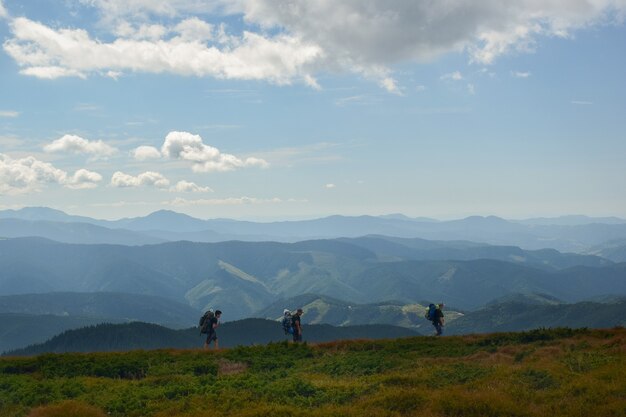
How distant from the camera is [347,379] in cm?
2248

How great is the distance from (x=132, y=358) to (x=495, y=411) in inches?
841

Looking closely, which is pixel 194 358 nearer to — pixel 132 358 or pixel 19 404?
pixel 132 358

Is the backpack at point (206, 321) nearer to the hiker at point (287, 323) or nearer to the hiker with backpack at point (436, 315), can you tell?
the hiker at point (287, 323)

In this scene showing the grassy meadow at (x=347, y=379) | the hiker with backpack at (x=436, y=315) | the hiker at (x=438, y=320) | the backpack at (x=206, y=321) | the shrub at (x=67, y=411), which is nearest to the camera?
the grassy meadow at (x=347, y=379)

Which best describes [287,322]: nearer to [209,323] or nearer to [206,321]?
[209,323]

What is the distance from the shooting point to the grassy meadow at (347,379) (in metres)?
16.9

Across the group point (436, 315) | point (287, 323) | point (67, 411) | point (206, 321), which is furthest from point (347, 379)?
point (436, 315)

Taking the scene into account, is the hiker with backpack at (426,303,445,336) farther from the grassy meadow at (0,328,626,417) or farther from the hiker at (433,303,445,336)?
the grassy meadow at (0,328,626,417)

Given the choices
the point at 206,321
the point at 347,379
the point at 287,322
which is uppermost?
the point at 206,321

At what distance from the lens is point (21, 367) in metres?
28.4

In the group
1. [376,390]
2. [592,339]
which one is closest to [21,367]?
[376,390]

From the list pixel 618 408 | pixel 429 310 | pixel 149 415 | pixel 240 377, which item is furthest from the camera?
pixel 429 310

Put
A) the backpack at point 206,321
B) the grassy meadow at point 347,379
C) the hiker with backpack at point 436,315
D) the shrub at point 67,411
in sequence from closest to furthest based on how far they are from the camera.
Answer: the grassy meadow at point 347,379 → the shrub at point 67,411 → the backpack at point 206,321 → the hiker with backpack at point 436,315

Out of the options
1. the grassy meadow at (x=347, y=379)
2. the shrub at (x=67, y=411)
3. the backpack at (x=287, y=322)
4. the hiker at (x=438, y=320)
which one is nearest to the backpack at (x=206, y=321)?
the grassy meadow at (x=347, y=379)
